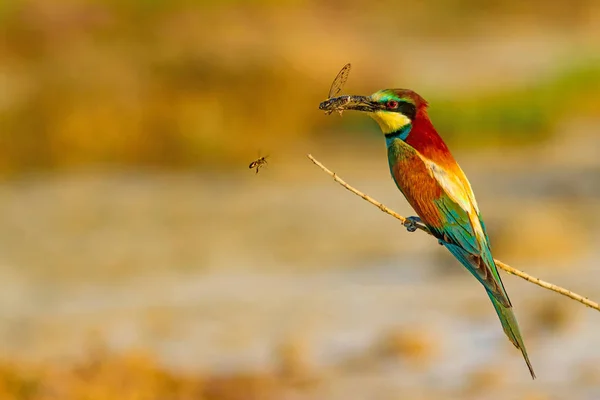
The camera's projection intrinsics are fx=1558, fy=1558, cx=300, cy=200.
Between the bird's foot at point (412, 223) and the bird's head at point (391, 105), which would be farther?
the bird's foot at point (412, 223)

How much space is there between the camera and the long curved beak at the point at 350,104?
346 cm

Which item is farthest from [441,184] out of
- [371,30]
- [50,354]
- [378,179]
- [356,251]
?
[371,30]

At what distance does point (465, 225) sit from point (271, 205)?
7694 millimetres

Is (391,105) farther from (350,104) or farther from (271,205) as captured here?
(271,205)

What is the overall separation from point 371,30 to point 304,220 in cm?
924

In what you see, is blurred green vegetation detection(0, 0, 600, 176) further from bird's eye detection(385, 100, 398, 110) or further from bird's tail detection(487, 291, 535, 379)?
bird's tail detection(487, 291, 535, 379)

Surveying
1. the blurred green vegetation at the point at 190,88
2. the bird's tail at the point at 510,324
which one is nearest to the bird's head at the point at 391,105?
the bird's tail at the point at 510,324

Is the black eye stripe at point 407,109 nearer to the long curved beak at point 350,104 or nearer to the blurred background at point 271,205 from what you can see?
the long curved beak at point 350,104

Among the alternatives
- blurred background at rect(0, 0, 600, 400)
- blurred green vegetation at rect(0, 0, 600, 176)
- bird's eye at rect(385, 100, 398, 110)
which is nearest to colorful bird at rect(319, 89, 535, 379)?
bird's eye at rect(385, 100, 398, 110)

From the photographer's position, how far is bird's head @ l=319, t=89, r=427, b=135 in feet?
11.5

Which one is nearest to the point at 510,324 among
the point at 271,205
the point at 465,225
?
the point at 465,225

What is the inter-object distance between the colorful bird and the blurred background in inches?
107

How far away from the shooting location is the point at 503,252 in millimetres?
8547

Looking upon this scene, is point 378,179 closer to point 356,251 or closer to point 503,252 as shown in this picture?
point 356,251
